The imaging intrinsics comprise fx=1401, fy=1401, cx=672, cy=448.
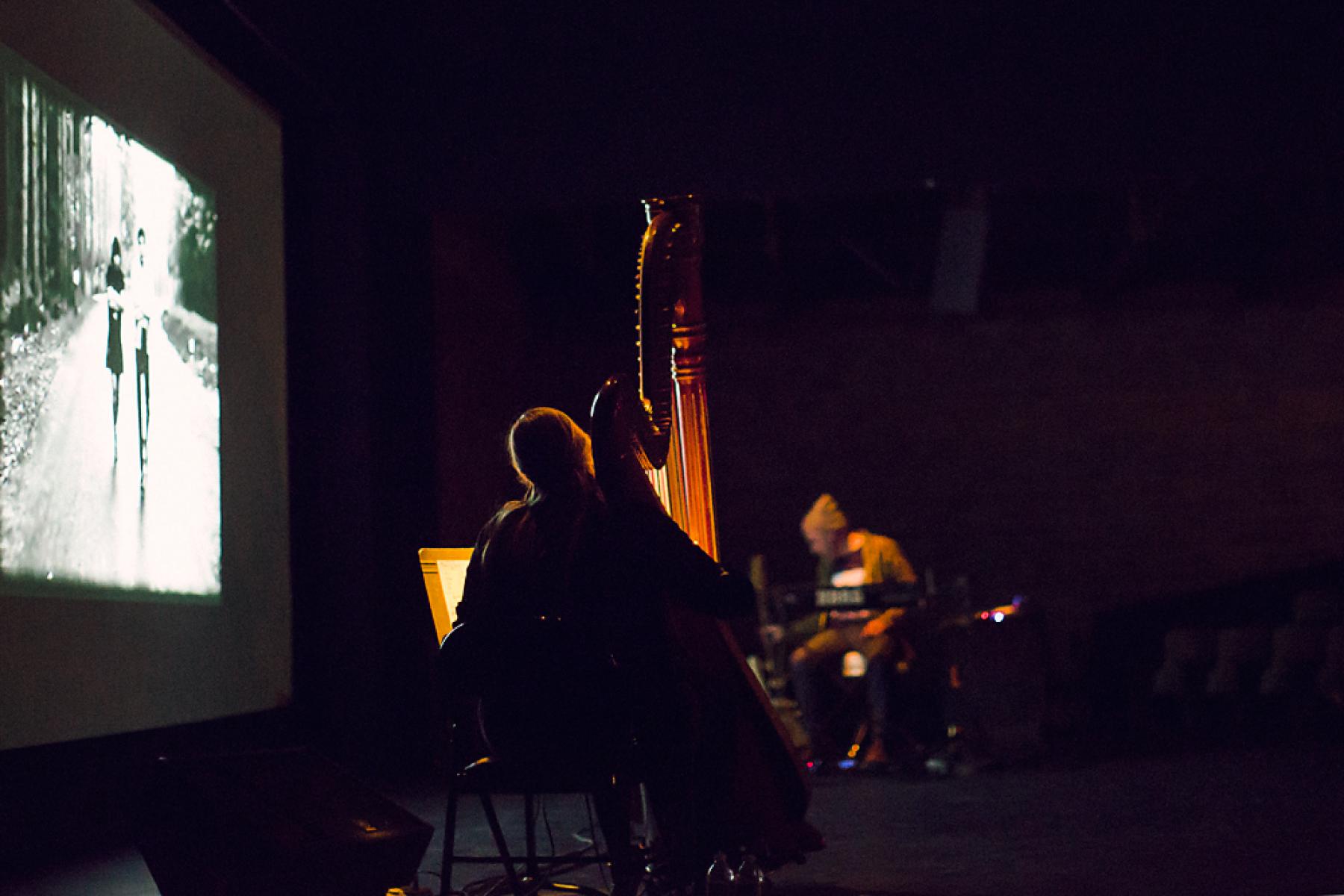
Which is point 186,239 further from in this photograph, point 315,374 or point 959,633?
point 959,633

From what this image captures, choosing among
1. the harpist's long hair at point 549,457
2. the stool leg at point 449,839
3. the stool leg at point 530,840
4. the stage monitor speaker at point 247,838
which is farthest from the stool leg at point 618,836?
the harpist's long hair at point 549,457

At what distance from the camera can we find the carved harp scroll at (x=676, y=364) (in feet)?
9.19

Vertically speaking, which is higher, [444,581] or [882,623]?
[444,581]

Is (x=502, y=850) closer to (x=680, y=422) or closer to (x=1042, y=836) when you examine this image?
(x=680, y=422)

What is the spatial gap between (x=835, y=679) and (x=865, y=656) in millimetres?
180

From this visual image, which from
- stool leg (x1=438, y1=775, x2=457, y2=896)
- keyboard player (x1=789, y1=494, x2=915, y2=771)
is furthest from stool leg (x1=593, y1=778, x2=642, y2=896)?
keyboard player (x1=789, y1=494, x2=915, y2=771)

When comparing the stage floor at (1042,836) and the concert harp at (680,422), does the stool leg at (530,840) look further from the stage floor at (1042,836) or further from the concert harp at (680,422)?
the concert harp at (680,422)

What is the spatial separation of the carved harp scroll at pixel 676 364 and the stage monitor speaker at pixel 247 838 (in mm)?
908

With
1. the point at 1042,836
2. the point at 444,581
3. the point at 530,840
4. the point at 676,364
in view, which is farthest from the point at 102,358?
the point at 1042,836

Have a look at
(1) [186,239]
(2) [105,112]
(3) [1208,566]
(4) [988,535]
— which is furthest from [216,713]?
(3) [1208,566]

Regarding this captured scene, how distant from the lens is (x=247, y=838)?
8.37ft

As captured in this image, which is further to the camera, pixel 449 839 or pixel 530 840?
pixel 530 840

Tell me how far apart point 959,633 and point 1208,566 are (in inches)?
145

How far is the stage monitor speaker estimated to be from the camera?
2553 mm
